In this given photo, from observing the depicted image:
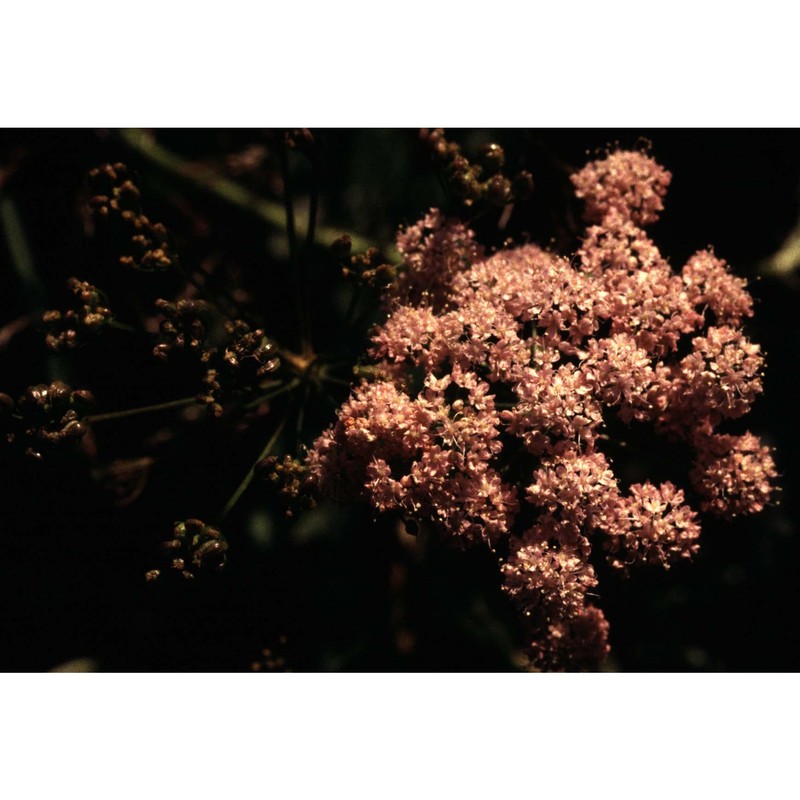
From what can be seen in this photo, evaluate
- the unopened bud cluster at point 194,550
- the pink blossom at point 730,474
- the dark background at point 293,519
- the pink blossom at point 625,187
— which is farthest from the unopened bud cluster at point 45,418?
the pink blossom at point 730,474

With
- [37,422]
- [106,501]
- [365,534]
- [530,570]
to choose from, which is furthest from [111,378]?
[530,570]

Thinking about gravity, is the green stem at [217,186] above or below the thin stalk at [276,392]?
above

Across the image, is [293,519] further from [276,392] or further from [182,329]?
[182,329]

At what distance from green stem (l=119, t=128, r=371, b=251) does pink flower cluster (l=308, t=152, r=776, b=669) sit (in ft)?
2.96

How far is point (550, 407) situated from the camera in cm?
209

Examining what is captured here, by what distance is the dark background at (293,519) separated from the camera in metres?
3.05

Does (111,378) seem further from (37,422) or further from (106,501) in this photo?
(37,422)

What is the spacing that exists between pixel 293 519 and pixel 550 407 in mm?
1419

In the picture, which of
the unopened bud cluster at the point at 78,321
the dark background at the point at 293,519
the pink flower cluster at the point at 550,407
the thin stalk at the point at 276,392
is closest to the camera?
the pink flower cluster at the point at 550,407

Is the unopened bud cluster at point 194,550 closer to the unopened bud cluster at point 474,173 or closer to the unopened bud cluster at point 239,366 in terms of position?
the unopened bud cluster at point 239,366

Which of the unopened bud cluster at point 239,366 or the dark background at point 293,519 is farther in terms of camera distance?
the dark background at point 293,519

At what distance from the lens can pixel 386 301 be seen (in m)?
2.43

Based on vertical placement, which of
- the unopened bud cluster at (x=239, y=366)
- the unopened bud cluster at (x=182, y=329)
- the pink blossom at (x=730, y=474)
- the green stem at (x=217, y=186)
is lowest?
the pink blossom at (x=730, y=474)

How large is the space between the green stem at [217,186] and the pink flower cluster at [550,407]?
2.96 feet
